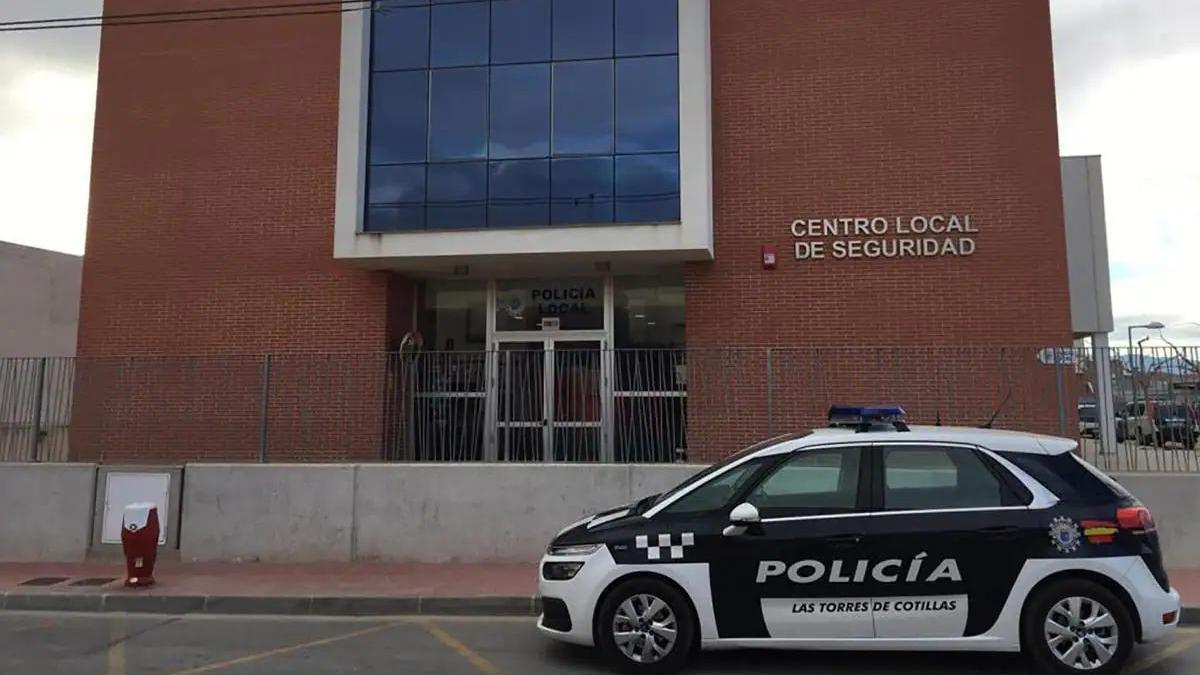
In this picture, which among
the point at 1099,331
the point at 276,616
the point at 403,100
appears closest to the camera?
the point at 276,616

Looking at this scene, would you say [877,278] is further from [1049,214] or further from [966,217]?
[1049,214]

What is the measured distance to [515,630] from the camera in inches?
300

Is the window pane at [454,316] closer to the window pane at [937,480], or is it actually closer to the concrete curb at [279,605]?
the concrete curb at [279,605]

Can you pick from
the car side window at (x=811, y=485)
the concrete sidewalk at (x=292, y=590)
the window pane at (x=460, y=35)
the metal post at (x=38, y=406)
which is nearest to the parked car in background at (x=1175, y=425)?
the car side window at (x=811, y=485)

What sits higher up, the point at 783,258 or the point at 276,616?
the point at 783,258

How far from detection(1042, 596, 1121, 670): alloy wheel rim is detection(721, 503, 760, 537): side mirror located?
2.05 meters

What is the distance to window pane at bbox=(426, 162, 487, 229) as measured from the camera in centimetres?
1328

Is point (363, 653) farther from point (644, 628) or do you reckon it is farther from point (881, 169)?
point (881, 169)

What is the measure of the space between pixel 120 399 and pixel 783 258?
9.88m

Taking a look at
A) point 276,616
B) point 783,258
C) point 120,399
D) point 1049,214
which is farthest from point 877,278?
point 120,399

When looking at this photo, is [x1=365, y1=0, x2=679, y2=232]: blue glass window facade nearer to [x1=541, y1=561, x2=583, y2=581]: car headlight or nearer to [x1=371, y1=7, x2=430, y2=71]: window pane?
[x1=371, y1=7, x2=430, y2=71]: window pane

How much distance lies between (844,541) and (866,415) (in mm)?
1101

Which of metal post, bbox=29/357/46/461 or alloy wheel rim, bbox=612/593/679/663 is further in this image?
metal post, bbox=29/357/46/461

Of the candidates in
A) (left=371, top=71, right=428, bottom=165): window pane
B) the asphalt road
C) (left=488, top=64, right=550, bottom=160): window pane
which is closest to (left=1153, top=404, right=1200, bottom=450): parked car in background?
the asphalt road
